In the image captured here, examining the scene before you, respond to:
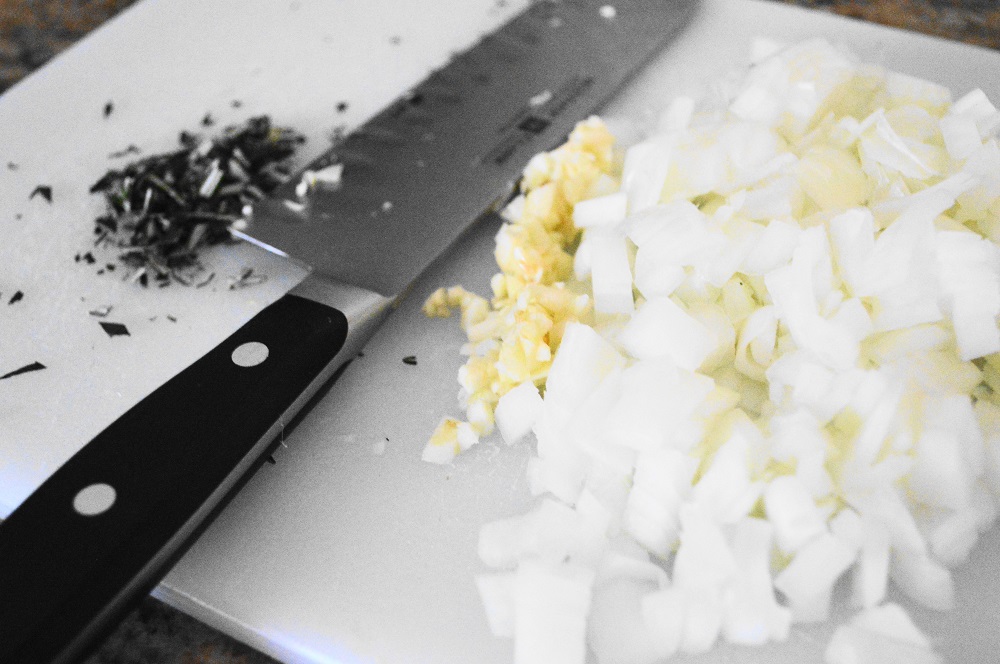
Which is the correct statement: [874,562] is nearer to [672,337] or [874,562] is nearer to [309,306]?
[672,337]

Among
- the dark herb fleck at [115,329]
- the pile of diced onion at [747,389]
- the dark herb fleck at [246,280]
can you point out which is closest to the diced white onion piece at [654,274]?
the pile of diced onion at [747,389]

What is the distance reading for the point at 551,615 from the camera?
2.29ft

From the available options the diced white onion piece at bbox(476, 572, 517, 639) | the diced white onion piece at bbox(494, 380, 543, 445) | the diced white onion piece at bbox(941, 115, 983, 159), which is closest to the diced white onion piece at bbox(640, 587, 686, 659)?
the diced white onion piece at bbox(476, 572, 517, 639)

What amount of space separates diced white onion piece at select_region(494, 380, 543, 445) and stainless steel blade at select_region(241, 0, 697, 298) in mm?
200

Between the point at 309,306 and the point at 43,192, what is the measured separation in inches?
20.3

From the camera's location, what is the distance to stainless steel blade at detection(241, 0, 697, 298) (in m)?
1.01

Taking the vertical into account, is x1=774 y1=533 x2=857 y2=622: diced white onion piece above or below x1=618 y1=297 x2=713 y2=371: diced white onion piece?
below

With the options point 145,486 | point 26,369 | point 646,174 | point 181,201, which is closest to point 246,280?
point 181,201

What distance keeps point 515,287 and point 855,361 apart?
35cm

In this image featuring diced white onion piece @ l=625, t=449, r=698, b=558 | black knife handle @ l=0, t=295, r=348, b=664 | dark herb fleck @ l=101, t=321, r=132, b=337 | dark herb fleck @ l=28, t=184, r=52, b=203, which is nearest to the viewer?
black knife handle @ l=0, t=295, r=348, b=664

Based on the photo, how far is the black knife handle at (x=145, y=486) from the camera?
2.10 ft

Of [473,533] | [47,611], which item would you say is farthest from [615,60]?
[47,611]

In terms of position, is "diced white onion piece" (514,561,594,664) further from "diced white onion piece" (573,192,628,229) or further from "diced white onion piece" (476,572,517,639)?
"diced white onion piece" (573,192,628,229)

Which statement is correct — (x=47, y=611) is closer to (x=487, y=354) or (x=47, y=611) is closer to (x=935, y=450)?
(x=487, y=354)
